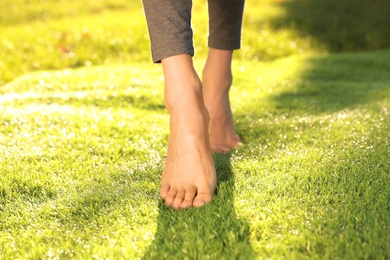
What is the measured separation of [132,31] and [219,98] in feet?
12.0

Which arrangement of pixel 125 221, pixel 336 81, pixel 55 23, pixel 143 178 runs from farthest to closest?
pixel 55 23 < pixel 336 81 < pixel 143 178 < pixel 125 221

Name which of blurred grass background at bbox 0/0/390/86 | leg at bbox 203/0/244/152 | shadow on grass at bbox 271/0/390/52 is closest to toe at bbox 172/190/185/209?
leg at bbox 203/0/244/152

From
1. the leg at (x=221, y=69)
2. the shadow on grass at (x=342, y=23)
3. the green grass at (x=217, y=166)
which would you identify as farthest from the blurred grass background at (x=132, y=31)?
the leg at (x=221, y=69)

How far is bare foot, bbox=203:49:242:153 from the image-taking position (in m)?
2.58

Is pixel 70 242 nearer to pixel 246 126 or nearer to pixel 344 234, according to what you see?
pixel 344 234

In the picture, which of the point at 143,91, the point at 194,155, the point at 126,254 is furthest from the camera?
the point at 143,91

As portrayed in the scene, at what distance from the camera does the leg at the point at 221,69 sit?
8.49 ft

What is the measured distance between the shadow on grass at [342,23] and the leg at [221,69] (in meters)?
4.13

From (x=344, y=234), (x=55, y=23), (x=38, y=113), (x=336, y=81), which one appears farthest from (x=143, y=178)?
(x=55, y=23)

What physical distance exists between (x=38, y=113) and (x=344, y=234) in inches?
77.3

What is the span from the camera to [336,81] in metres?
4.47

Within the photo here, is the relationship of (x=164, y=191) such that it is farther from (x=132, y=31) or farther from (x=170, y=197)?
(x=132, y=31)

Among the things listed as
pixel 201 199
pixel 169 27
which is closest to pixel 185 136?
pixel 201 199

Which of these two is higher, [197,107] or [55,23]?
[197,107]
